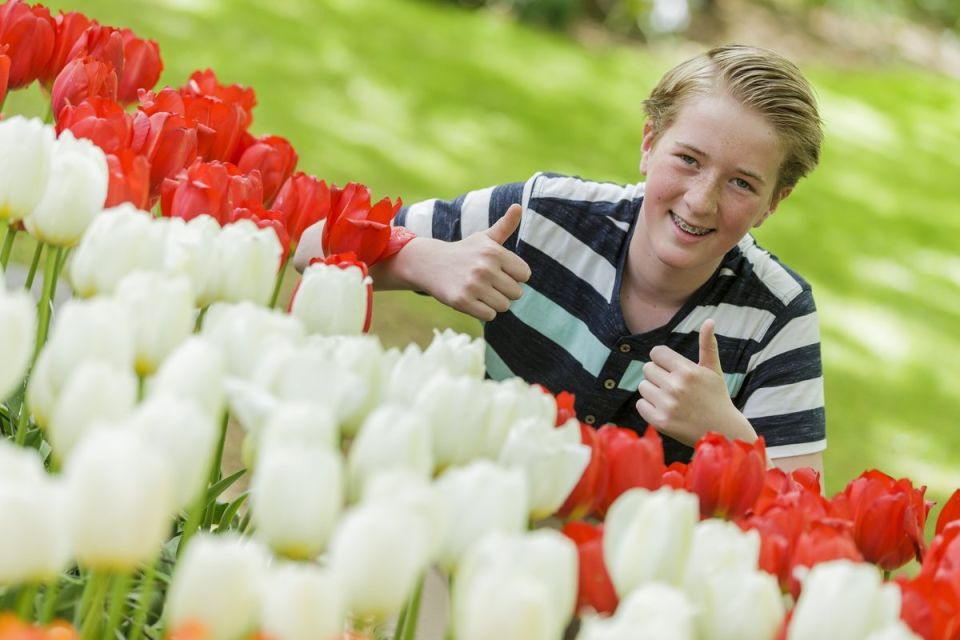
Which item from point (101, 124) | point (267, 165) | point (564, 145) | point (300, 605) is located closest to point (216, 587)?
point (300, 605)

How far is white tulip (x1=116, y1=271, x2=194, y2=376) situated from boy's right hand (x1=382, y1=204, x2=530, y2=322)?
2.62ft

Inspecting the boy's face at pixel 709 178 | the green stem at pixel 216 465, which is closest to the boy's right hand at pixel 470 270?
the boy's face at pixel 709 178

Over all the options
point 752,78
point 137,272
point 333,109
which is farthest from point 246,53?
point 137,272

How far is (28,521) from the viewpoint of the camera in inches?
25.7

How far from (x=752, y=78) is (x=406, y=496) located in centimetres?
153

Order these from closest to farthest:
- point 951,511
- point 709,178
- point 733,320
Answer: point 951,511
point 709,178
point 733,320

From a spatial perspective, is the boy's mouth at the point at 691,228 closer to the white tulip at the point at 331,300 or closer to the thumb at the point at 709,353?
the thumb at the point at 709,353

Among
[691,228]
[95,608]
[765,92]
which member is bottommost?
[95,608]

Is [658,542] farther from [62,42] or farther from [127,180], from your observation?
[62,42]

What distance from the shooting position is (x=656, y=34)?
9438mm

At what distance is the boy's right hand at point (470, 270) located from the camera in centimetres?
169

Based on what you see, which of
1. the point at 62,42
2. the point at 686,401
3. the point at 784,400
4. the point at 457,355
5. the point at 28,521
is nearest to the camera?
the point at 28,521

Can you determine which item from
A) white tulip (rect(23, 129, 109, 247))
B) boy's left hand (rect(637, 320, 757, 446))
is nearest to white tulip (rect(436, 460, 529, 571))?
white tulip (rect(23, 129, 109, 247))

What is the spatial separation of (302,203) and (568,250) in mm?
924
